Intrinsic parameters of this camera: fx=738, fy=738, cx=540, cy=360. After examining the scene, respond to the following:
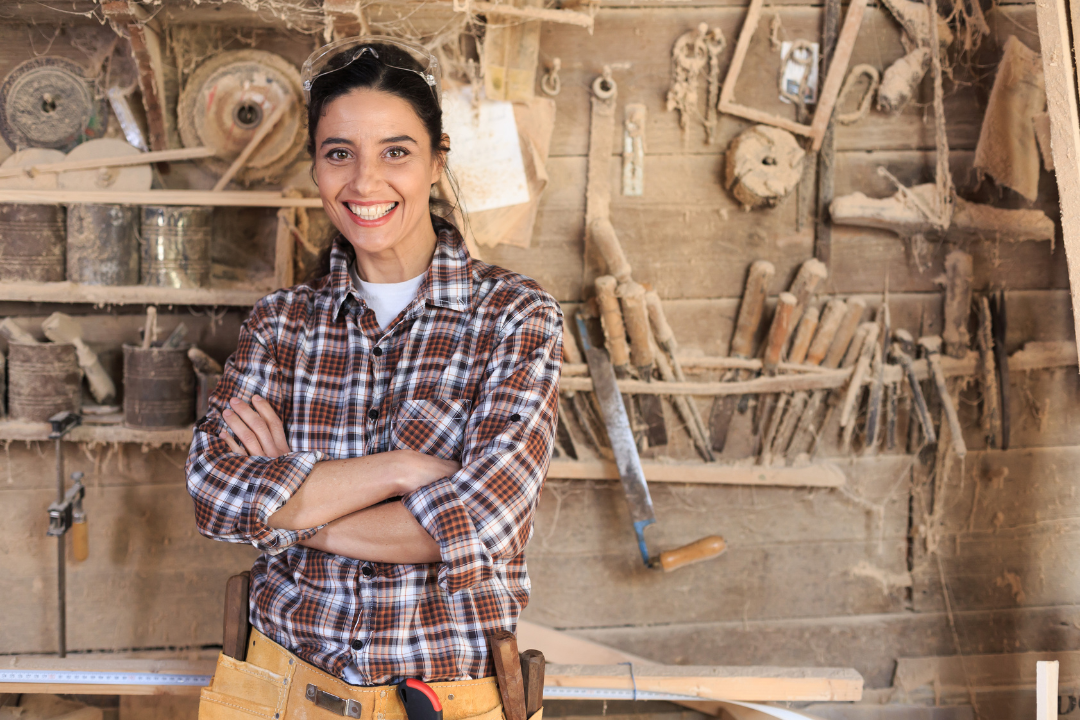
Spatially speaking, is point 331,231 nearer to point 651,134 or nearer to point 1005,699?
point 651,134

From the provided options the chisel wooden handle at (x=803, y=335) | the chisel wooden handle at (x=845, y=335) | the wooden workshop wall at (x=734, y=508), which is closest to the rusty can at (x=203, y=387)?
the wooden workshop wall at (x=734, y=508)

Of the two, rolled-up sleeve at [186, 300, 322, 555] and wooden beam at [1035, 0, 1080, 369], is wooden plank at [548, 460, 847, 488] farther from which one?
rolled-up sleeve at [186, 300, 322, 555]

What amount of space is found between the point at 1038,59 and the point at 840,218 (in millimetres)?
693

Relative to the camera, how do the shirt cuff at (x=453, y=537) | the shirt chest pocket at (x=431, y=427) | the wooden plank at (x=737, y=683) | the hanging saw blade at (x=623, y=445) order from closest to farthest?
the shirt cuff at (x=453, y=537) → the shirt chest pocket at (x=431, y=427) → the wooden plank at (x=737, y=683) → the hanging saw blade at (x=623, y=445)

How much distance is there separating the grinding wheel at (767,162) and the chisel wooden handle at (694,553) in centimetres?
99

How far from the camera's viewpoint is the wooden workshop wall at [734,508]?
2178 mm

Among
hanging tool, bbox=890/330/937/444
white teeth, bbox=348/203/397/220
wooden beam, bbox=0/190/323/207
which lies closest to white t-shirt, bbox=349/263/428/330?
white teeth, bbox=348/203/397/220

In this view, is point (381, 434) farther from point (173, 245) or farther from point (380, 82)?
point (173, 245)

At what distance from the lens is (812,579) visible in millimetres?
2305

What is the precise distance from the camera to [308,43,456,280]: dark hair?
131 centimetres

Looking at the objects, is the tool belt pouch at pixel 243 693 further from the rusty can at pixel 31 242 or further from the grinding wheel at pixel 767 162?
the grinding wheel at pixel 767 162

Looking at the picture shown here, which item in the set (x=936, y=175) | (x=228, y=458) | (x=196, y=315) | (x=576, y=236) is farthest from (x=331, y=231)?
(x=936, y=175)

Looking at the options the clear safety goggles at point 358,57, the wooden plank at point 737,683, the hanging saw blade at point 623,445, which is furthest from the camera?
the hanging saw blade at point 623,445

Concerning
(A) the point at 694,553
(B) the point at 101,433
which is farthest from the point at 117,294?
(A) the point at 694,553
